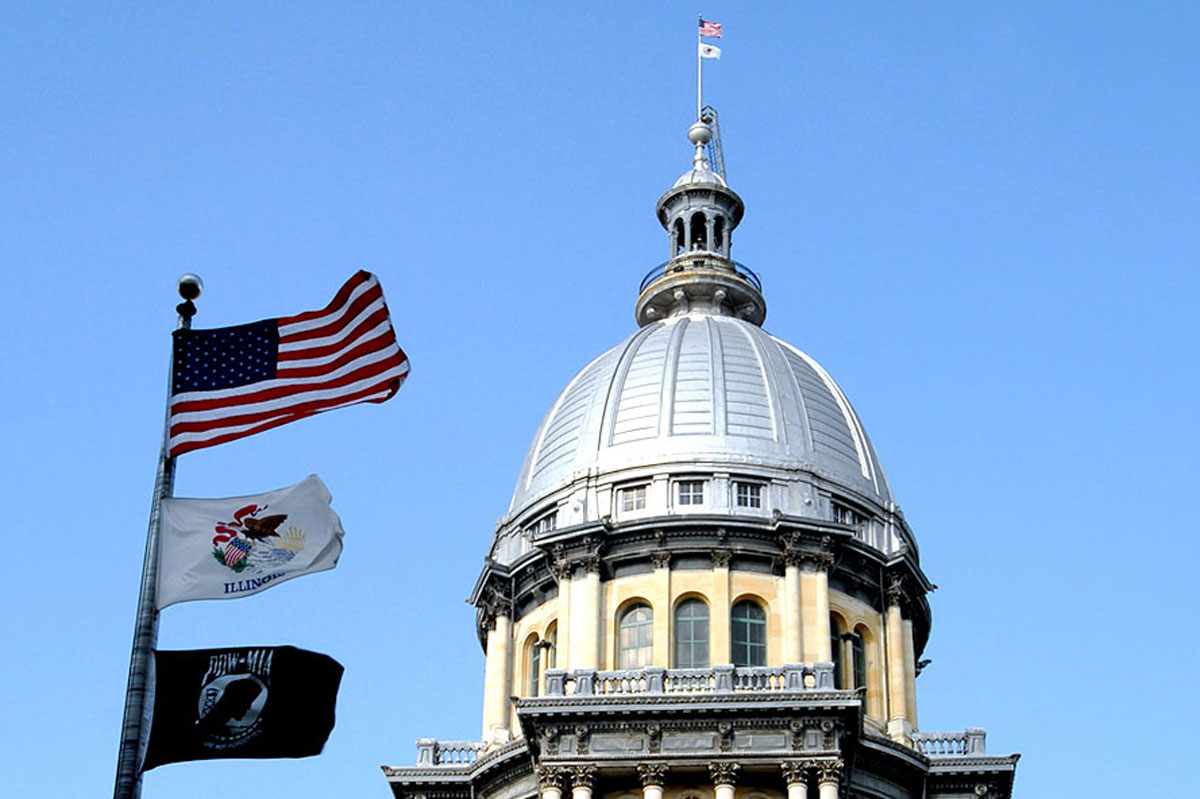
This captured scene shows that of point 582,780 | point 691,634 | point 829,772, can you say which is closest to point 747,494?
point 691,634

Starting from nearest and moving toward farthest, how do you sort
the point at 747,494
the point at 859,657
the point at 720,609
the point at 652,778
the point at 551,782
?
the point at 652,778 < the point at 551,782 < the point at 720,609 < the point at 859,657 < the point at 747,494

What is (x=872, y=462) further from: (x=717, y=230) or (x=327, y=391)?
(x=327, y=391)

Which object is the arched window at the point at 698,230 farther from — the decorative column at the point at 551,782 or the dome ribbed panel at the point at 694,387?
the decorative column at the point at 551,782

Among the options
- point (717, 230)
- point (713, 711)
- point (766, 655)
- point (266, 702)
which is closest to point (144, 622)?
point (266, 702)

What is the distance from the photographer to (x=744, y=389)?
7194cm

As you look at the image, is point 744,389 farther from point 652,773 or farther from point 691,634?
point 652,773

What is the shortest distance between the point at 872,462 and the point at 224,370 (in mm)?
44754

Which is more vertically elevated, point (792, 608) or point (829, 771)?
point (792, 608)

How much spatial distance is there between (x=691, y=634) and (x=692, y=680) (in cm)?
385

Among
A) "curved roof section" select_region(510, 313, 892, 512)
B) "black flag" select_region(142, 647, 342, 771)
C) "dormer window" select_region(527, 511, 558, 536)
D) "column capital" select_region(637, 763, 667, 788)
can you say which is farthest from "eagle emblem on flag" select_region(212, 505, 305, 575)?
"dormer window" select_region(527, 511, 558, 536)

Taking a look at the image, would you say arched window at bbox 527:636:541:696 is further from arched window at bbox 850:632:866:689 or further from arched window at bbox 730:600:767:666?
arched window at bbox 850:632:866:689

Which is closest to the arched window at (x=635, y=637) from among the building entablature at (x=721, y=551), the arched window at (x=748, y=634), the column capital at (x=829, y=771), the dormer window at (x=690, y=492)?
the building entablature at (x=721, y=551)

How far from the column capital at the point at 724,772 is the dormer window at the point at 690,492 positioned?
11536 mm

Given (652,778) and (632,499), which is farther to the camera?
(632,499)
